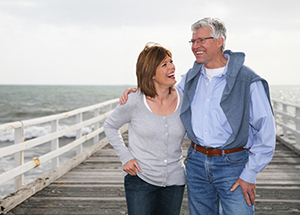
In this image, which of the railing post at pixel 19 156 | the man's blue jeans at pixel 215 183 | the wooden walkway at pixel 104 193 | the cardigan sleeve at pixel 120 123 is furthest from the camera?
the railing post at pixel 19 156

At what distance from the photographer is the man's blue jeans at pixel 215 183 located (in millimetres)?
2111

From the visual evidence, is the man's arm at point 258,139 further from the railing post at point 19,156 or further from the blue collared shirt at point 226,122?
the railing post at point 19,156

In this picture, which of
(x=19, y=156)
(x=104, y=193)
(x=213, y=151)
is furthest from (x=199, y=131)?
(x=19, y=156)

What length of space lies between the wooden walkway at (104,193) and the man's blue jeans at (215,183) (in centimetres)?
158

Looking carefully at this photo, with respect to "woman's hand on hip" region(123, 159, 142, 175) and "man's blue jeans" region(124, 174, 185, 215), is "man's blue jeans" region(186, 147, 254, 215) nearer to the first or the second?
"man's blue jeans" region(124, 174, 185, 215)

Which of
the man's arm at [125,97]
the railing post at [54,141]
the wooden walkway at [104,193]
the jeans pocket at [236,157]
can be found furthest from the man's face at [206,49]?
the railing post at [54,141]

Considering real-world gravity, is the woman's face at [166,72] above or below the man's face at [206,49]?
below

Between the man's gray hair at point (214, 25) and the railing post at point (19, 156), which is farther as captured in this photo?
the railing post at point (19, 156)

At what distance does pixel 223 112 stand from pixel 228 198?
58 centimetres

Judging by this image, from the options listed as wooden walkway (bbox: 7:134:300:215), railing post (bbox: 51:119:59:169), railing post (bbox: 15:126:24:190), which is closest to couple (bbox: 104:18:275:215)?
wooden walkway (bbox: 7:134:300:215)

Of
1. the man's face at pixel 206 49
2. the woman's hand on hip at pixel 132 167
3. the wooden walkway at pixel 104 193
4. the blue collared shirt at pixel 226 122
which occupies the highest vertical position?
the man's face at pixel 206 49

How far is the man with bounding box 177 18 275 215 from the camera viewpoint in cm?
202

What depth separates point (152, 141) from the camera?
7.15 ft

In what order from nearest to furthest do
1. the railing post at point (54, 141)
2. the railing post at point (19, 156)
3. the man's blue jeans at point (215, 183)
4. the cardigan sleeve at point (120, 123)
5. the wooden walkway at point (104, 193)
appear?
the man's blue jeans at point (215, 183), the cardigan sleeve at point (120, 123), the wooden walkway at point (104, 193), the railing post at point (19, 156), the railing post at point (54, 141)
